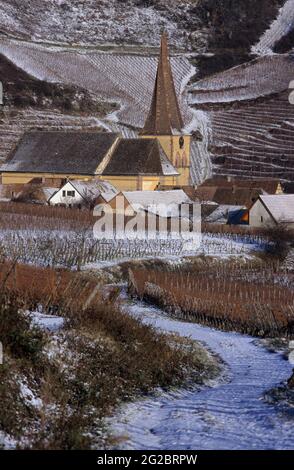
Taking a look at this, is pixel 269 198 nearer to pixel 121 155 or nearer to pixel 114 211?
pixel 114 211

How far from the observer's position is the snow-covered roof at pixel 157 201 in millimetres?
39750

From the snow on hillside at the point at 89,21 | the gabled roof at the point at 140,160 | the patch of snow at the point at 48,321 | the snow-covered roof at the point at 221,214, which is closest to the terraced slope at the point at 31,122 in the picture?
the gabled roof at the point at 140,160

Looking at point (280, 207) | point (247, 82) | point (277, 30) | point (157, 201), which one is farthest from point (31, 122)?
point (277, 30)

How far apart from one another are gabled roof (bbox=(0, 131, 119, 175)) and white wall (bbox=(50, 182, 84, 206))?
5.84 meters

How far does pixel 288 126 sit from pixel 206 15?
6363cm

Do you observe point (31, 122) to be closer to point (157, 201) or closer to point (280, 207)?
point (157, 201)

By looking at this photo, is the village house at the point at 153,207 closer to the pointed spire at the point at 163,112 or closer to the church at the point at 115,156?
the church at the point at 115,156

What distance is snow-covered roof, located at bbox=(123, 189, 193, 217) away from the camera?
39.8 metres

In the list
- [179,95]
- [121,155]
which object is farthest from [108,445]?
[179,95]

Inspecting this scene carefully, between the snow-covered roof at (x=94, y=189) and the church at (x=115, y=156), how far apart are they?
175 cm

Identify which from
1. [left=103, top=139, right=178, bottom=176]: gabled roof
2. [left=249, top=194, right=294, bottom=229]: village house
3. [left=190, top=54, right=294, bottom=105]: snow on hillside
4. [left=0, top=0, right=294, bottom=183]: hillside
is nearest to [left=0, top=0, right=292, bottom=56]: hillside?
[left=0, top=0, right=294, bottom=183]: hillside

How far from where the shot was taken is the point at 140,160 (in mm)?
48562

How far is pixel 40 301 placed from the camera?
1409 cm

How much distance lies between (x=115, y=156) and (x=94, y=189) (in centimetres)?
695
